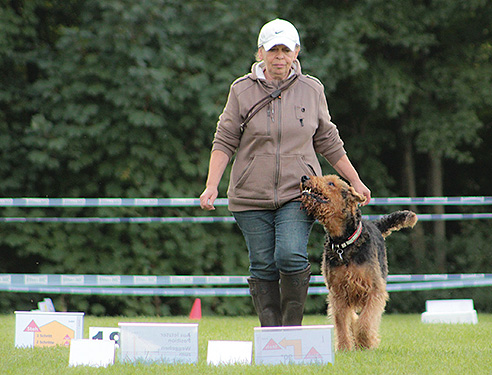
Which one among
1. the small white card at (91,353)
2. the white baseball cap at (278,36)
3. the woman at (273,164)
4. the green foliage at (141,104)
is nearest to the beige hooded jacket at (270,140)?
the woman at (273,164)

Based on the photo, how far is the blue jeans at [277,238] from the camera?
4090 mm

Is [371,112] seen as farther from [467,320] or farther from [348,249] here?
[348,249]

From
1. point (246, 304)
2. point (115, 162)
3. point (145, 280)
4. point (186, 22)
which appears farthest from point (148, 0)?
point (246, 304)

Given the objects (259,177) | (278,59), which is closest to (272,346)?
(259,177)

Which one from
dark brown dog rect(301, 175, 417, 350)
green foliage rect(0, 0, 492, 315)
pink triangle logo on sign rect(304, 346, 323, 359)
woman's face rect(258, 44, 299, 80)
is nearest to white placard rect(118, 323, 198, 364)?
pink triangle logo on sign rect(304, 346, 323, 359)

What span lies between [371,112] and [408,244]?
2.61 m

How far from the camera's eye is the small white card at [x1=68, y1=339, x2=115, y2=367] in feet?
12.9

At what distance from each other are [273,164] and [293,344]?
3.48 feet

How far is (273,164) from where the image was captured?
415cm

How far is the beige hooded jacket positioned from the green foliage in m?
5.78

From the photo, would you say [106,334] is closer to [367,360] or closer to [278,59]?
[367,360]

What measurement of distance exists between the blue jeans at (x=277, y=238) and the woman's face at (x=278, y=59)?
0.80 m

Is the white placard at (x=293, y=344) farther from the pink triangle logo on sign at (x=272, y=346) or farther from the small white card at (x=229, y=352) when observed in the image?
the small white card at (x=229, y=352)

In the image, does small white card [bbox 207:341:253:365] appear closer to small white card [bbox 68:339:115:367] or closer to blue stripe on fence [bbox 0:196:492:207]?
small white card [bbox 68:339:115:367]
